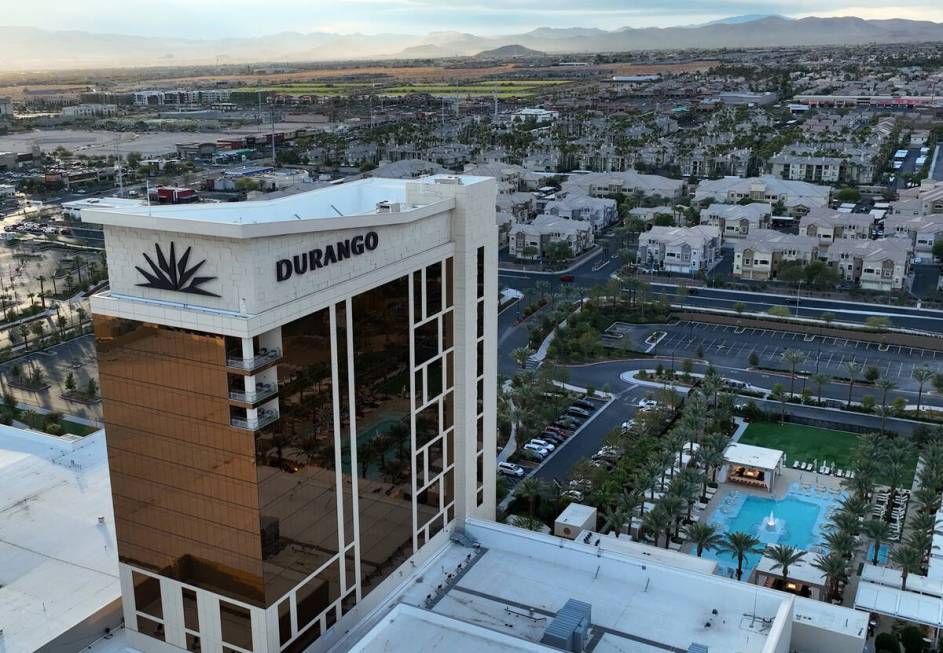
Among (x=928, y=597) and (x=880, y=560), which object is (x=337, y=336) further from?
(x=880, y=560)

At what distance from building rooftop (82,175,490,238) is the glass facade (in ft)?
7.61

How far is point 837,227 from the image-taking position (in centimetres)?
9275

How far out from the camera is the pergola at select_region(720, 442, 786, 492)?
1762 inches

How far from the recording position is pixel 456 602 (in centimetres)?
2741

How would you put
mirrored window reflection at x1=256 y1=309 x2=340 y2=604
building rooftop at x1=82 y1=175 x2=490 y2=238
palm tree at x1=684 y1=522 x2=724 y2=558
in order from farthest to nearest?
palm tree at x1=684 y1=522 x2=724 y2=558 < mirrored window reflection at x1=256 y1=309 x2=340 y2=604 < building rooftop at x1=82 y1=175 x2=490 y2=238


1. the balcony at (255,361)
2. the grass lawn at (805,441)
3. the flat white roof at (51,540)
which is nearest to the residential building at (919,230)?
the grass lawn at (805,441)

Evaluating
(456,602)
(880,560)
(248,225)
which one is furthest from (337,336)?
A: (880,560)

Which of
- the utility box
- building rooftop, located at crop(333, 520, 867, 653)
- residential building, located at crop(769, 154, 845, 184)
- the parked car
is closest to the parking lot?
the parked car

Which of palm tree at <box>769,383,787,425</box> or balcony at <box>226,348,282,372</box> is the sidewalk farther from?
balcony at <box>226,348,282,372</box>

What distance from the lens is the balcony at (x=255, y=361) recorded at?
2100 centimetres

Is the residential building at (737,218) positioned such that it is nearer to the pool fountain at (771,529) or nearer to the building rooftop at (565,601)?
the pool fountain at (771,529)

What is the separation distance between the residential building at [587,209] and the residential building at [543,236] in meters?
6.25

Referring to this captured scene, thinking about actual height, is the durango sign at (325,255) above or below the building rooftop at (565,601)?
above

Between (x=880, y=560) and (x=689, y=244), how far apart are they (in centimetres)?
5120
